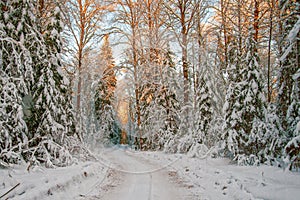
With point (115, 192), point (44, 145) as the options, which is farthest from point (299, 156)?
point (44, 145)

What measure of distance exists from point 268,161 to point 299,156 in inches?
97.9

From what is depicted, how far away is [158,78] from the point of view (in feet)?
59.4

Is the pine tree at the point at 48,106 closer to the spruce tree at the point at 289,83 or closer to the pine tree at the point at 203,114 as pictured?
the pine tree at the point at 203,114

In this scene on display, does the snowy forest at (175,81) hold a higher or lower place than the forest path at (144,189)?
higher

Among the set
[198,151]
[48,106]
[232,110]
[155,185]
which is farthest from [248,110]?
[48,106]

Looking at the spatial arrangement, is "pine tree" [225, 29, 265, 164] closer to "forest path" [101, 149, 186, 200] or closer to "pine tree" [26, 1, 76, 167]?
"forest path" [101, 149, 186, 200]

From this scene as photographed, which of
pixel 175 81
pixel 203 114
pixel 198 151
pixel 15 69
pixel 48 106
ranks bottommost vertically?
pixel 198 151

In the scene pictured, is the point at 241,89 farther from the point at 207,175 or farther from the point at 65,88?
the point at 65,88

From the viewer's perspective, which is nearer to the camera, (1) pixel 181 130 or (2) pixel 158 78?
(1) pixel 181 130

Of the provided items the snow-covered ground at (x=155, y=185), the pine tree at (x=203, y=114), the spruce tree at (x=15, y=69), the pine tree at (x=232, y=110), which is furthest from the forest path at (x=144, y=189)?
the pine tree at (x=203, y=114)

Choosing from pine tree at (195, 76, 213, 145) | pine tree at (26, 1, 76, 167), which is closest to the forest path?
pine tree at (26, 1, 76, 167)

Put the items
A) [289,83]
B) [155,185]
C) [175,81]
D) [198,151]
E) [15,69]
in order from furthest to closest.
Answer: [175,81] → [198,151] → [15,69] → [289,83] → [155,185]

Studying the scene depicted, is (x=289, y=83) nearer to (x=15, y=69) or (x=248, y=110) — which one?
(x=248, y=110)

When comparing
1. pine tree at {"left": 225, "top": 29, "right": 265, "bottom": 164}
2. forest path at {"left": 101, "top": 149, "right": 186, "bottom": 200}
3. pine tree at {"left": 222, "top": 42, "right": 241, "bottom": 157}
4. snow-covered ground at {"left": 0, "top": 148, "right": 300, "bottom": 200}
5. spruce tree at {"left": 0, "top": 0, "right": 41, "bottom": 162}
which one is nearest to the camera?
snow-covered ground at {"left": 0, "top": 148, "right": 300, "bottom": 200}
